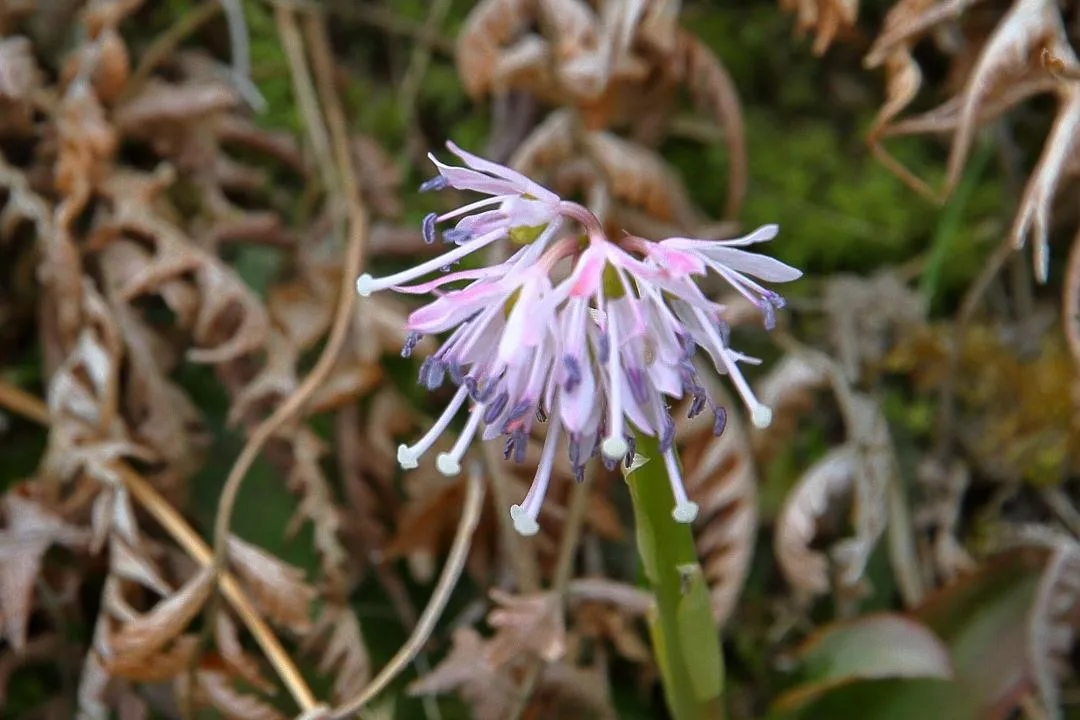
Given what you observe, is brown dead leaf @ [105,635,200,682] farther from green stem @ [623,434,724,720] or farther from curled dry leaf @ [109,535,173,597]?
green stem @ [623,434,724,720]

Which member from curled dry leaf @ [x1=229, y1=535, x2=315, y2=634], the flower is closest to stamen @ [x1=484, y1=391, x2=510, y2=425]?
the flower

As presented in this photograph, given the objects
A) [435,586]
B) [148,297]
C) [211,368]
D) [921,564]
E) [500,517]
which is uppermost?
[148,297]

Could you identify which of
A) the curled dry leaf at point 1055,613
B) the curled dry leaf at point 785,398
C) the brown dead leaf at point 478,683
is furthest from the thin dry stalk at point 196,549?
the curled dry leaf at point 1055,613

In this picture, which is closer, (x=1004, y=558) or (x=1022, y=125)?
(x=1004, y=558)

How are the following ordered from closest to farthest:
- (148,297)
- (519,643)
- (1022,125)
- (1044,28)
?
1. (519,643)
2. (1044,28)
3. (148,297)
4. (1022,125)

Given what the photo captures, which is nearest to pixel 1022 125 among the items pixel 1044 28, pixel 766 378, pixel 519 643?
pixel 1044 28

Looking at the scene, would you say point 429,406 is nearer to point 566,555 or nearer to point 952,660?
point 566,555

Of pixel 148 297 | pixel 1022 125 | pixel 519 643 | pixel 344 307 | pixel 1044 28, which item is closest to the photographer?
pixel 519 643

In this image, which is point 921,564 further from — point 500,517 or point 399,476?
point 399,476
